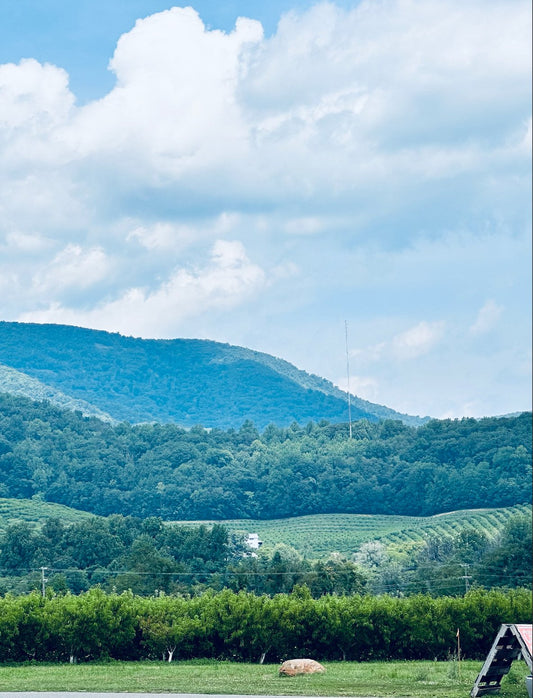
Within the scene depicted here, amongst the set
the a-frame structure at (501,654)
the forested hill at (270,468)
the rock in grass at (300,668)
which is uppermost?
the forested hill at (270,468)

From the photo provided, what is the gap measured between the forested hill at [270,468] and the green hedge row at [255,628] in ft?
185

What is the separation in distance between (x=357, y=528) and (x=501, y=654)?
228 feet

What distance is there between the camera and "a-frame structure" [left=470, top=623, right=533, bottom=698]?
1513cm

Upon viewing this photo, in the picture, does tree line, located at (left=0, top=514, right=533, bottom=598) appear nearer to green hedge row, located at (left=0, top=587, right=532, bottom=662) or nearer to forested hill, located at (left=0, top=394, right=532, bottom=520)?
forested hill, located at (left=0, top=394, right=532, bottom=520)

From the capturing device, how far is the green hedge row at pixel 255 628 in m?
23.0

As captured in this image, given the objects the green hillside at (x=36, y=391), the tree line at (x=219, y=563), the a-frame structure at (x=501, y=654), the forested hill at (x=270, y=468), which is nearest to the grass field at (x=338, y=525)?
the forested hill at (x=270, y=468)

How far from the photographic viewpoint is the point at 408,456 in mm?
94125

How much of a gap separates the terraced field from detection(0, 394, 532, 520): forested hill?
6.31ft

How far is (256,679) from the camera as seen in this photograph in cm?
1892

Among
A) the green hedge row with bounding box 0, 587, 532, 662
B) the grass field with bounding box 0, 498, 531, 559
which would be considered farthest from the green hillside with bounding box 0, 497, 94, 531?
the green hedge row with bounding box 0, 587, 532, 662

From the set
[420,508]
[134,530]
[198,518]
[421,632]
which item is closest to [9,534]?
[134,530]

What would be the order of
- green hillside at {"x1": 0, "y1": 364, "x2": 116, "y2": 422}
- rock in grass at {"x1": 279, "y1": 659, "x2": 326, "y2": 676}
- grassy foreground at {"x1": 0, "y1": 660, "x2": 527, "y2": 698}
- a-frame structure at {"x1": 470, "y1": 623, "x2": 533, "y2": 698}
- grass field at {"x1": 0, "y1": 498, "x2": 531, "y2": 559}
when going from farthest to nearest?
1. green hillside at {"x1": 0, "y1": 364, "x2": 116, "y2": 422}
2. grass field at {"x1": 0, "y1": 498, "x2": 531, "y2": 559}
3. rock in grass at {"x1": 279, "y1": 659, "x2": 326, "y2": 676}
4. grassy foreground at {"x1": 0, "y1": 660, "x2": 527, "y2": 698}
5. a-frame structure at {"x1": 470, "y1": 623, "x2": 533, "y2": 698}

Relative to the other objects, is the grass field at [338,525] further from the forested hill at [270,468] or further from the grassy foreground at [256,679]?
the grassy foreground at [256,679]

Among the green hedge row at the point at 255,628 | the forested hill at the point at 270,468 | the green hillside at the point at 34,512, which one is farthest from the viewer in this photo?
the forested hill at the point at 270,468
